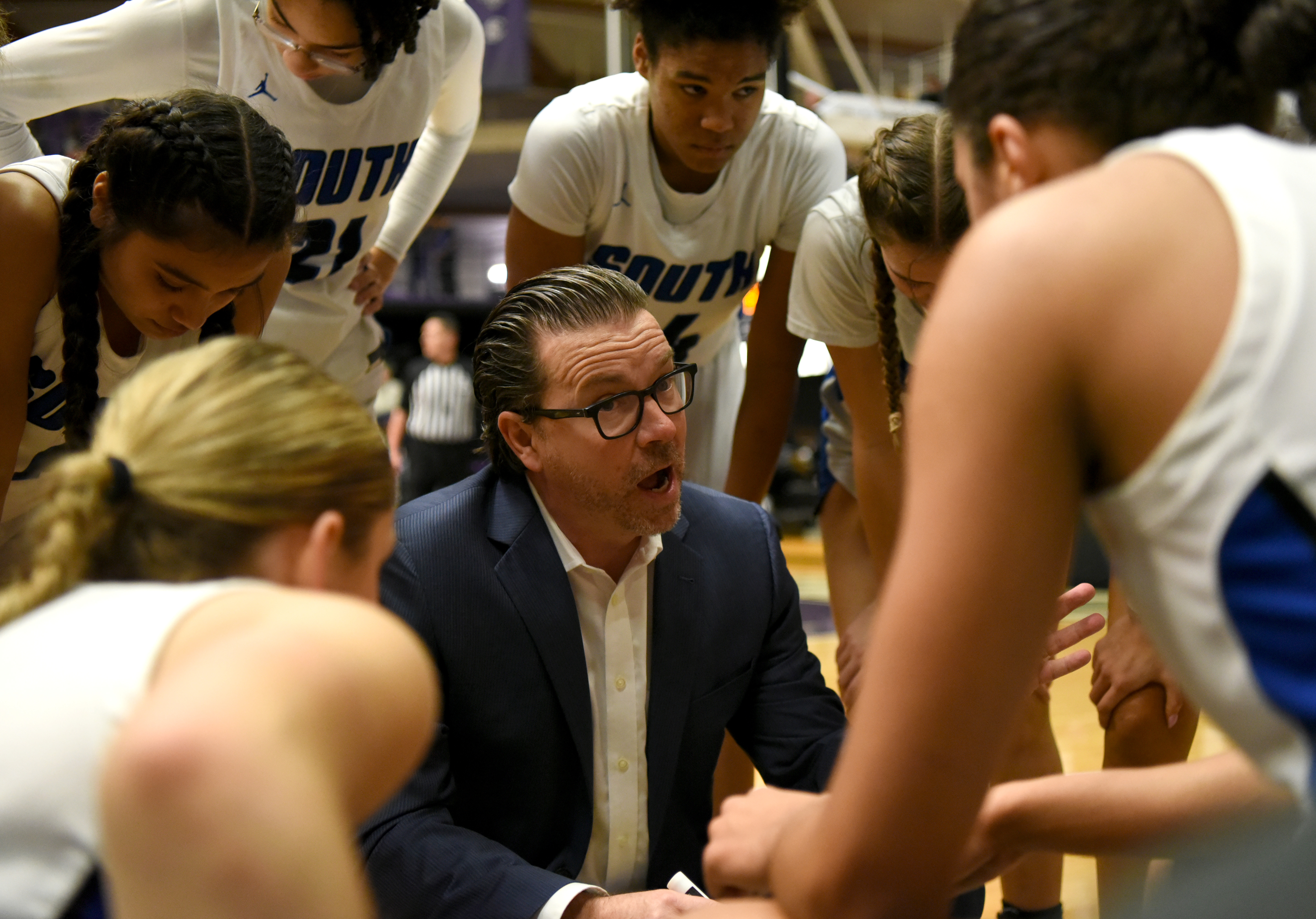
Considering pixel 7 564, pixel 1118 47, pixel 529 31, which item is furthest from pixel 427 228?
pixel 1118 47

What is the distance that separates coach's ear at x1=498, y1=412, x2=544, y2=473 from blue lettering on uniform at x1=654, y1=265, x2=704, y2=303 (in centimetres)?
80

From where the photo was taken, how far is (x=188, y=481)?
0.97 m

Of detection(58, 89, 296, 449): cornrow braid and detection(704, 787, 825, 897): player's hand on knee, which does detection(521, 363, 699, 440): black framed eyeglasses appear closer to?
detection(58, 89, 296, 449): cornrow braid

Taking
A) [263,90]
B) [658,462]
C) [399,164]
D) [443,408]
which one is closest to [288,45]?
[263,90]

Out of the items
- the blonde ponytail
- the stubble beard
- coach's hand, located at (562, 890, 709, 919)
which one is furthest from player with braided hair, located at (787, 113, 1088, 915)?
the blonde ponytail

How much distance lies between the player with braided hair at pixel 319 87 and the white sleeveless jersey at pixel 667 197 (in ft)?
0.91

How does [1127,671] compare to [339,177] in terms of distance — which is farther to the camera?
[339,177]

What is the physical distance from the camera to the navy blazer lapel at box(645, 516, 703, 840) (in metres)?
1.81

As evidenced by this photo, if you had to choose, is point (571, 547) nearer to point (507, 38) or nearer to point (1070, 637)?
Result: point (1070, 637)

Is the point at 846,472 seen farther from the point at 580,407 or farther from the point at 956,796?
the point at 956,796

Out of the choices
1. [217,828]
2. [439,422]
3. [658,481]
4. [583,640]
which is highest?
[217,828]

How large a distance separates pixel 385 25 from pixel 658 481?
102cm

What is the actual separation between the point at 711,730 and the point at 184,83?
5.02 feet

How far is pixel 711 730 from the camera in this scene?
6.13 feet
